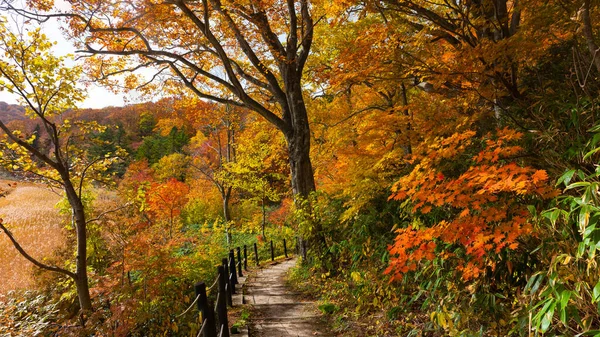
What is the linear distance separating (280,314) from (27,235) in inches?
618

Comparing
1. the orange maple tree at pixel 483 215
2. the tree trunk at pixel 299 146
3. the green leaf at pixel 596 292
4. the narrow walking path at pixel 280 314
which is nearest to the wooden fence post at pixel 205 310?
the orange maple tree at pixel 483 215

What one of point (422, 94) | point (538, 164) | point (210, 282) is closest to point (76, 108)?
point (210, 282)

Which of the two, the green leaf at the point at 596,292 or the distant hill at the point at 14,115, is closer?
the green leaf at the point at 596,292

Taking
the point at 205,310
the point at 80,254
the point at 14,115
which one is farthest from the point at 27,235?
the point at 14,115

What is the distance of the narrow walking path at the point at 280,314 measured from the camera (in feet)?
16.8

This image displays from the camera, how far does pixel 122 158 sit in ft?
22.7

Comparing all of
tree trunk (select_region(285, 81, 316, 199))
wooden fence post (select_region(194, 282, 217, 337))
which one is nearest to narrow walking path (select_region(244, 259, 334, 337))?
wooden fence post (select_region(194, 282, 217, 337))

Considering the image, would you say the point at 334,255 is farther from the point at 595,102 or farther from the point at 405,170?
the point at 595,102

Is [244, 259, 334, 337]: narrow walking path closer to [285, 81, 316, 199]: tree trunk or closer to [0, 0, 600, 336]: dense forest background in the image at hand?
[0, 0, 600, 336]: dense forest background

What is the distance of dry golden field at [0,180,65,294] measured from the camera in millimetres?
10923

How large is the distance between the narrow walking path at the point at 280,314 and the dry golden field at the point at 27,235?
509cm

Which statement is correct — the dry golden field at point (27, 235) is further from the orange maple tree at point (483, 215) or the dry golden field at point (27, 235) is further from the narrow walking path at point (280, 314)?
the orange maple tree at point (483, 215)

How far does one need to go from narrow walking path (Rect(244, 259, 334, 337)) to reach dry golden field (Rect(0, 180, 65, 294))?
200 inches

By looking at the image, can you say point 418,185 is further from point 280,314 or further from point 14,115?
point 14,115
